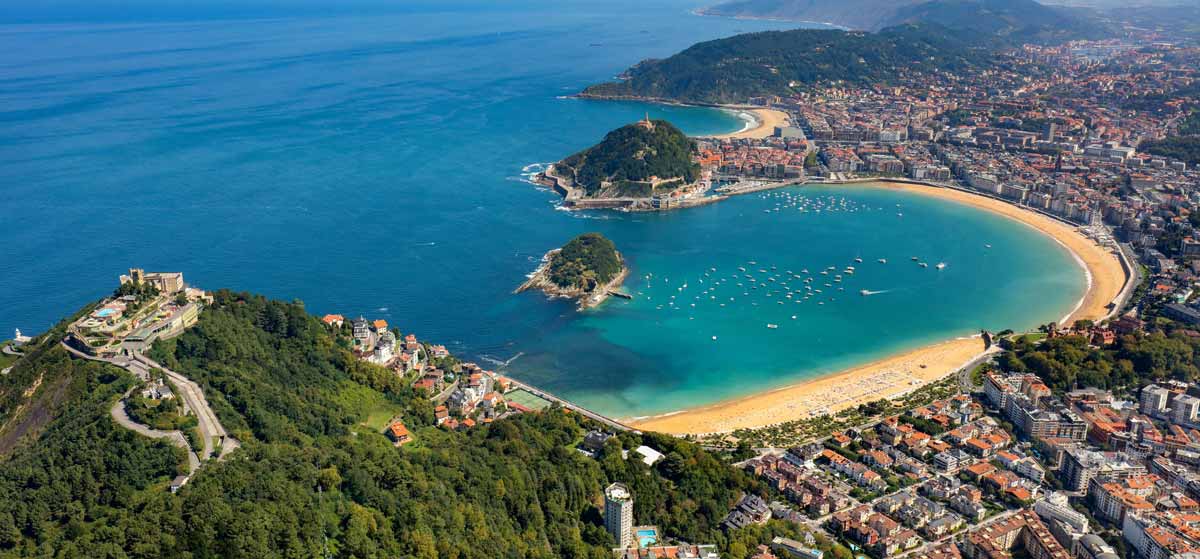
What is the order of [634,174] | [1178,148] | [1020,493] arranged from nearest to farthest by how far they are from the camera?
[1020,493]
[634,174]
[1178,148]

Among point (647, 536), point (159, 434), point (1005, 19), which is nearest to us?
point (159, 434)

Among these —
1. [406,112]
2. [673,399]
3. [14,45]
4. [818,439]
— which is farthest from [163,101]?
[818,439]

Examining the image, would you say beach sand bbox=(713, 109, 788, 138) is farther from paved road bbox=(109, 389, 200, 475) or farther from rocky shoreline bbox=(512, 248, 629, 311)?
paved road bbox=(109, 389, 200, 475)

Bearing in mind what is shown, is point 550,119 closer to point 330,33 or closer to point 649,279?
point 649,279

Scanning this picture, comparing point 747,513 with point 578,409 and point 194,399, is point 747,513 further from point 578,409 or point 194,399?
point 194,399

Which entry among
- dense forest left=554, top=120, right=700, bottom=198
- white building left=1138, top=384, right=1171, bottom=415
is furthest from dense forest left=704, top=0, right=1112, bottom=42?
white building left=1138, top=384, right=1171, bottom=415

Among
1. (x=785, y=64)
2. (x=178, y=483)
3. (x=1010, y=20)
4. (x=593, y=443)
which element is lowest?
(x=593, y=443)

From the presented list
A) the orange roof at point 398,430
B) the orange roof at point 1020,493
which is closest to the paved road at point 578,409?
the orange roof at point 398,430

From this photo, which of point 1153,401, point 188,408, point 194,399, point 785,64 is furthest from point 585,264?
point 785,64
